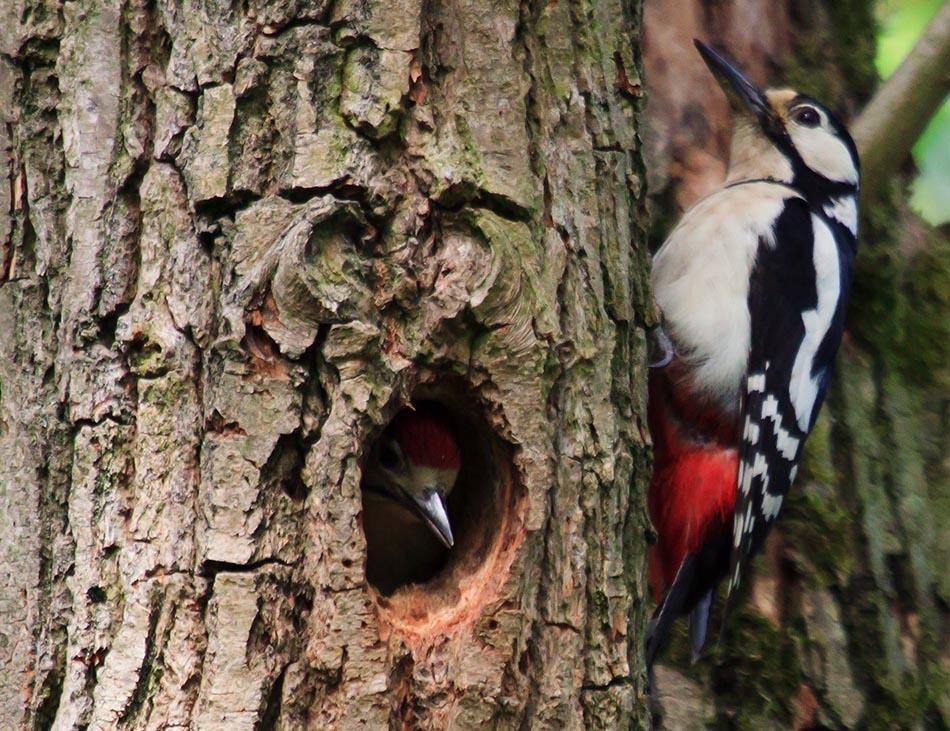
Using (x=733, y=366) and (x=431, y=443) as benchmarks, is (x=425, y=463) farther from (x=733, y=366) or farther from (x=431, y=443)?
(x=733, y=366)

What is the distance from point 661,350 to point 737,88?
89cm

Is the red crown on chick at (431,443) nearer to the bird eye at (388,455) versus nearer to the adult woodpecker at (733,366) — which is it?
the bird eye at (388,455)

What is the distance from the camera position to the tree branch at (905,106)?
3324mm

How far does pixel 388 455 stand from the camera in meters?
3.14

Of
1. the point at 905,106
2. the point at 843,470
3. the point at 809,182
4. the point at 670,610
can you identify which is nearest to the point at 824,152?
the point at 809,182

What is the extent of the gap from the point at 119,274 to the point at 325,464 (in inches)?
21.0

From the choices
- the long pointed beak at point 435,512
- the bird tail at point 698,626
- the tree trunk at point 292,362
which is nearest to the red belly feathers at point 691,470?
the bird tail at point 698,626

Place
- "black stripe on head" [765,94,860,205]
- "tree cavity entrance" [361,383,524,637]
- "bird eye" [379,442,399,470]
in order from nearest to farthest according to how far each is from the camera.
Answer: "tree cavity entrance" [361,383,524,637] < "bird eye" [379,442,399,470] < "black stripe on head" [765,94,860,205]

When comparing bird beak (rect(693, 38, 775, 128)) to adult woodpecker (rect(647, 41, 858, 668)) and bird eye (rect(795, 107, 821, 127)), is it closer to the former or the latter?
adult woodpecker (rect(647, 41, 858, 668))

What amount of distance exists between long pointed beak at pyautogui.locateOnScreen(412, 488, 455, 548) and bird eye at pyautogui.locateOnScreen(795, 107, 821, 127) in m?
1.89

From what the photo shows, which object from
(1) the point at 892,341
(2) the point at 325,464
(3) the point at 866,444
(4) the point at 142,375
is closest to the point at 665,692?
(3) the point at 866,444

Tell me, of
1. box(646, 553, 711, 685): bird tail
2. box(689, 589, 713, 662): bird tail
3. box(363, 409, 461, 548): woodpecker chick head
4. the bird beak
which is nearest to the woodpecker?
box(363, 409, 461, 548): woodpecker chick head

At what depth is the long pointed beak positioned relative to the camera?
2.74 metres

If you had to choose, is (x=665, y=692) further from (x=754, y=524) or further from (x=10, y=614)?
(x=10, y=614)
